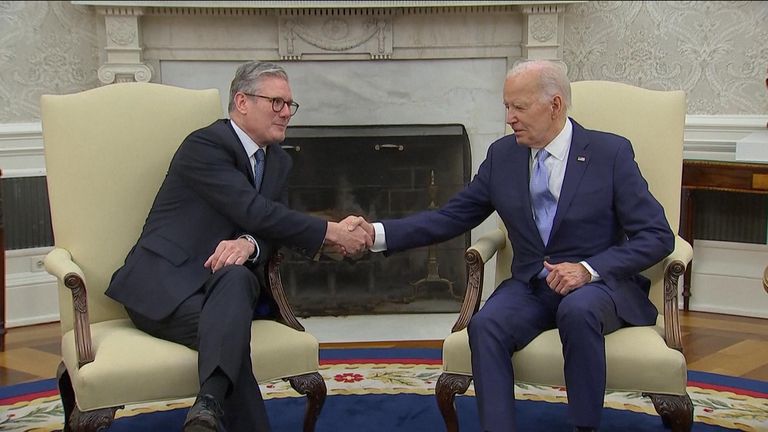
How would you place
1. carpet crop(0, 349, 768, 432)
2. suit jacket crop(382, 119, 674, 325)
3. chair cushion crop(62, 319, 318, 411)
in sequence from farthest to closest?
carpet crop(0, 349, 768, 432) → suit jacket crop(382, 119, 674, 325) → chair cushion crop(62, 319, 318, 411)

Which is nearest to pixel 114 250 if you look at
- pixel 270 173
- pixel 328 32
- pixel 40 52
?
pixel 270 173

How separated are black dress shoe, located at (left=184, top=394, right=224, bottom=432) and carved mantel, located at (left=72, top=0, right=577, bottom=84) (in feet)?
8.38

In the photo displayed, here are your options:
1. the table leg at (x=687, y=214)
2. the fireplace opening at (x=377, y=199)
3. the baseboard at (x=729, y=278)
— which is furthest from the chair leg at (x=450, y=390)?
the baseboard at (x=729, y=278)

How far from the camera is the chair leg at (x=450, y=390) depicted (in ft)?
8.78

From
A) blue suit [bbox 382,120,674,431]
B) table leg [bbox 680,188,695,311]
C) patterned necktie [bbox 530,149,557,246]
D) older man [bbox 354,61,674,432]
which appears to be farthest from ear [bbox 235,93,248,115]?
table leg [bbox 680,188,695,311]

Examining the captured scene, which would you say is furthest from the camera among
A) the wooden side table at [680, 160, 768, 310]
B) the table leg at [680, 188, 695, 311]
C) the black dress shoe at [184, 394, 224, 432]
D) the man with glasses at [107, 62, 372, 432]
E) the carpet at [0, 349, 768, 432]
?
the table leg at [680, 188, 695, 311]

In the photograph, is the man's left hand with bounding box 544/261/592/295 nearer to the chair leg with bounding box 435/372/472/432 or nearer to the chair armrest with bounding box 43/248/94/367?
the chair leg with bounding box 435/372/472/432

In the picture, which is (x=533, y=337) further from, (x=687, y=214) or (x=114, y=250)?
(x=687, y=214)

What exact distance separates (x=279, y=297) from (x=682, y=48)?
9.21 ft

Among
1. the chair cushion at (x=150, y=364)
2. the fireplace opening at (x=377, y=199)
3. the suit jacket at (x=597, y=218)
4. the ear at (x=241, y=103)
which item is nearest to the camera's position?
the chair cushion at (x=150, y=364)

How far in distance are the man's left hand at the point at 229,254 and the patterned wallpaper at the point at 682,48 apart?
2639mm

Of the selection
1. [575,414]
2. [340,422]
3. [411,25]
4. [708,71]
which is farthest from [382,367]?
[708,71]

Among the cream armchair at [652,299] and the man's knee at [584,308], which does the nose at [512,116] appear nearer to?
the cream armchair at [652,299]

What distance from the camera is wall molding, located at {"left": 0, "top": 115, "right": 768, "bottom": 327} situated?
4.53m
